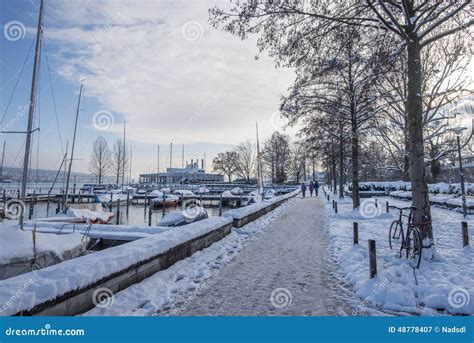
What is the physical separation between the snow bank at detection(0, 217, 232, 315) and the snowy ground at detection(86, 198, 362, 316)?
0.50 m

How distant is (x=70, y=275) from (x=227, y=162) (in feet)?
301

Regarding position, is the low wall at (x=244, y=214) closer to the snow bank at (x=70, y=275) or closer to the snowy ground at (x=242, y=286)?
the snowy ground at (x=242, y=286)

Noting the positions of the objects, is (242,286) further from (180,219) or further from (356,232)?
(180,219)

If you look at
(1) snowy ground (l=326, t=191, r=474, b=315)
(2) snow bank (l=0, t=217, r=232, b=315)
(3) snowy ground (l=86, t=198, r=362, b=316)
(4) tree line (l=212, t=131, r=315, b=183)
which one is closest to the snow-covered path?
(3) snowy ground (l=86, t=198, r=362, b=316)

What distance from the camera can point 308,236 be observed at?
1159 centimetres

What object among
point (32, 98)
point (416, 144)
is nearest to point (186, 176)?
point (32, 98)

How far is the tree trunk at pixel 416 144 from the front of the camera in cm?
666

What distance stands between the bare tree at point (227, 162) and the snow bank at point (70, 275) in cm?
8793

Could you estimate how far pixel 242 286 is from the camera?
5.85 m

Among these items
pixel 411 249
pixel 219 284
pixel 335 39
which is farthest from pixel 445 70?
pixel 219 284

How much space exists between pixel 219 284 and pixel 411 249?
179 inches

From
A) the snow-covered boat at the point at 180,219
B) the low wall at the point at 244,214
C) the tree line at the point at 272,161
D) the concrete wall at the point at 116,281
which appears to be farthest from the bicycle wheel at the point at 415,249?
the tree line at the point at 272,161

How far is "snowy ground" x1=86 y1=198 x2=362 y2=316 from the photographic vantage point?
476 centimetres

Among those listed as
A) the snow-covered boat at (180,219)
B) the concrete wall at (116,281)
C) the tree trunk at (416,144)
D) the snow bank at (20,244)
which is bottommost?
the snow-covered boat at (180,219)
